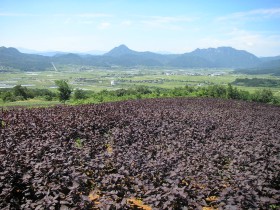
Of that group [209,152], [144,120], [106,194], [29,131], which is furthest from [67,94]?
[106,194]

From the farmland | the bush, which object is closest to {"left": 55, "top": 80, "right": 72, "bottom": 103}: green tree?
the farmland

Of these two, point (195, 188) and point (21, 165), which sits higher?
point (21, 165)

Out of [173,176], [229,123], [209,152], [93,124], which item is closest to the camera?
[173,176]

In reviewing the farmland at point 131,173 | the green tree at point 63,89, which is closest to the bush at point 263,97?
the green tree at point 63,89

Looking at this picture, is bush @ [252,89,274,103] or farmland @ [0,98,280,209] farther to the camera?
bush @ [252,89,274,103]

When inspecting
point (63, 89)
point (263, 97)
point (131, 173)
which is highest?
point (131, 173)

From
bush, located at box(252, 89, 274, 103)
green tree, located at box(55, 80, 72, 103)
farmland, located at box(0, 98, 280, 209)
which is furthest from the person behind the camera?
bush, located at box(252, 89, 274, 103)

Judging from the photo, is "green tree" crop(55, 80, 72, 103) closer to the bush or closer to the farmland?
the farmland

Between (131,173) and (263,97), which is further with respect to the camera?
(263,97)

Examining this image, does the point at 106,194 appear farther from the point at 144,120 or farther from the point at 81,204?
the point at 144,120

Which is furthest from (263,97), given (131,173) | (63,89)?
(131,173)

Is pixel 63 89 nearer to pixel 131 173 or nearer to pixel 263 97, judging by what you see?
pixel 131 173
